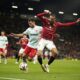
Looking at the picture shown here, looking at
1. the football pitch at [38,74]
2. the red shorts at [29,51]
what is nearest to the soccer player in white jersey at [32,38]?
the red shorts at [29,51]

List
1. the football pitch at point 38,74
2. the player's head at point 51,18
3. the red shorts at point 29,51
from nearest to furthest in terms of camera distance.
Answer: the football pitch at point 38,74, the player's head at point 51,18, the red shorts at point 29,51

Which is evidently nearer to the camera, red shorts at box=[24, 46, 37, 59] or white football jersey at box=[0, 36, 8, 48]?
red shorts at box=[24, 46, 37, 59]

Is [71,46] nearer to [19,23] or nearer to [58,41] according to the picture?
[58,41]

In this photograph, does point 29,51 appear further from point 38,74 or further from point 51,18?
point 38,74

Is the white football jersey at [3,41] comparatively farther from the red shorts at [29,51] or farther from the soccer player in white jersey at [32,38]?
the red shorts at [29,51]

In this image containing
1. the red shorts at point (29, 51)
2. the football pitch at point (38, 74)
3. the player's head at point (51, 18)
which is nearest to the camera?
the football pitch at point (38, 74)

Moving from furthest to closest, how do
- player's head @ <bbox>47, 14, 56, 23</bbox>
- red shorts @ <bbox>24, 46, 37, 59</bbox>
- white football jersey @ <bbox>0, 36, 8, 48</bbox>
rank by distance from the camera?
white football jersey @ <bbox>0, 36, 8, 48</bbox>, red shorts @ <bbox>24, 46, 37, 59</bbox>, player's head @ <bbox>47, 14, 56, 23</bbox>

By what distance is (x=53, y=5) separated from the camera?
174 ft

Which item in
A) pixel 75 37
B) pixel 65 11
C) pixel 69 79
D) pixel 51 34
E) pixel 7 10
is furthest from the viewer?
pixel 75 37

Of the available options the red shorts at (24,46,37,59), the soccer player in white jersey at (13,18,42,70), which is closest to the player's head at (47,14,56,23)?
the soccer player in white jersey at (13,18,42,70)

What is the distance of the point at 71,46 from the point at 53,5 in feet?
41.1

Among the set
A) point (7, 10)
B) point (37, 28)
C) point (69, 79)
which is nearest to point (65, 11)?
point (7, 10)

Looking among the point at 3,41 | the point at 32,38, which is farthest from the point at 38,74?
the point at 3,41

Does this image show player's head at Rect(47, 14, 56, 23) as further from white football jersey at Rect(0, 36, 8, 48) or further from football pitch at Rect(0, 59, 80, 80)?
white football jersey at Rect(0, 36, 8, 48)
